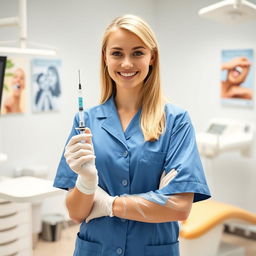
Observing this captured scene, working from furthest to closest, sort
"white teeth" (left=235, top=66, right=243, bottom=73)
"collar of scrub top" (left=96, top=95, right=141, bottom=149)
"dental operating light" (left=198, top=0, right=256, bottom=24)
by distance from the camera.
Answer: "white teeth" (left=235, top=66, right=243, bottom=73) < "dental operating light" (left=198, top=0, right=256, bottom=24) < "collar of scrub top" (left=96, top=95, right=141, bottom=149)

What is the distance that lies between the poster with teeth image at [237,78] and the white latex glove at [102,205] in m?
2.55

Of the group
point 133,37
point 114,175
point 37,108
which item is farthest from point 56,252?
point 133,37

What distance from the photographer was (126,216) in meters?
1.20

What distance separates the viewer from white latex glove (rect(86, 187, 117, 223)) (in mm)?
1202

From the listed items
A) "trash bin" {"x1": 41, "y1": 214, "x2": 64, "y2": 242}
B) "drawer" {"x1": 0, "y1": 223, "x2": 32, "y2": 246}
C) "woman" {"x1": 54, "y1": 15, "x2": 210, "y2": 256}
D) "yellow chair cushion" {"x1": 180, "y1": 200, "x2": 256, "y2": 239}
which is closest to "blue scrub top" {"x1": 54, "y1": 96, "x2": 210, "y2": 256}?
"woman" {"x1": 54, "y1": 15, "x2": 210, "y2": 256}

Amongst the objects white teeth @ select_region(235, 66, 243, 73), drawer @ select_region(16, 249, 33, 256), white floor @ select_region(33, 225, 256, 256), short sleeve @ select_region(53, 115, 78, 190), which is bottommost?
white floor @ select_region(33, 225, 256, 256)

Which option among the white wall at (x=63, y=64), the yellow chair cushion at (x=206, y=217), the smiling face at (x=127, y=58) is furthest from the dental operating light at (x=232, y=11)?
the smiling face at (x=127, y=58)

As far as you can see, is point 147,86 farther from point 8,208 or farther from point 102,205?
point 8,208

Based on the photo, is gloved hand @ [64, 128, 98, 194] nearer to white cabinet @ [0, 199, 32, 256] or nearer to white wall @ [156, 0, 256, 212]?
white cabinet @ [0, 199, 32, 256]

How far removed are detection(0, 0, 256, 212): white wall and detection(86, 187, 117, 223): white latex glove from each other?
6.84 ft

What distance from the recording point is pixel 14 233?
2.61 m

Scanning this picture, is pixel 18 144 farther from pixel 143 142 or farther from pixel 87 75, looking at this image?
pixel 143 142

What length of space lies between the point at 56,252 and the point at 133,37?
93.1 inches

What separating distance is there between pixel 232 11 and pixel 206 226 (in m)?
1.34
